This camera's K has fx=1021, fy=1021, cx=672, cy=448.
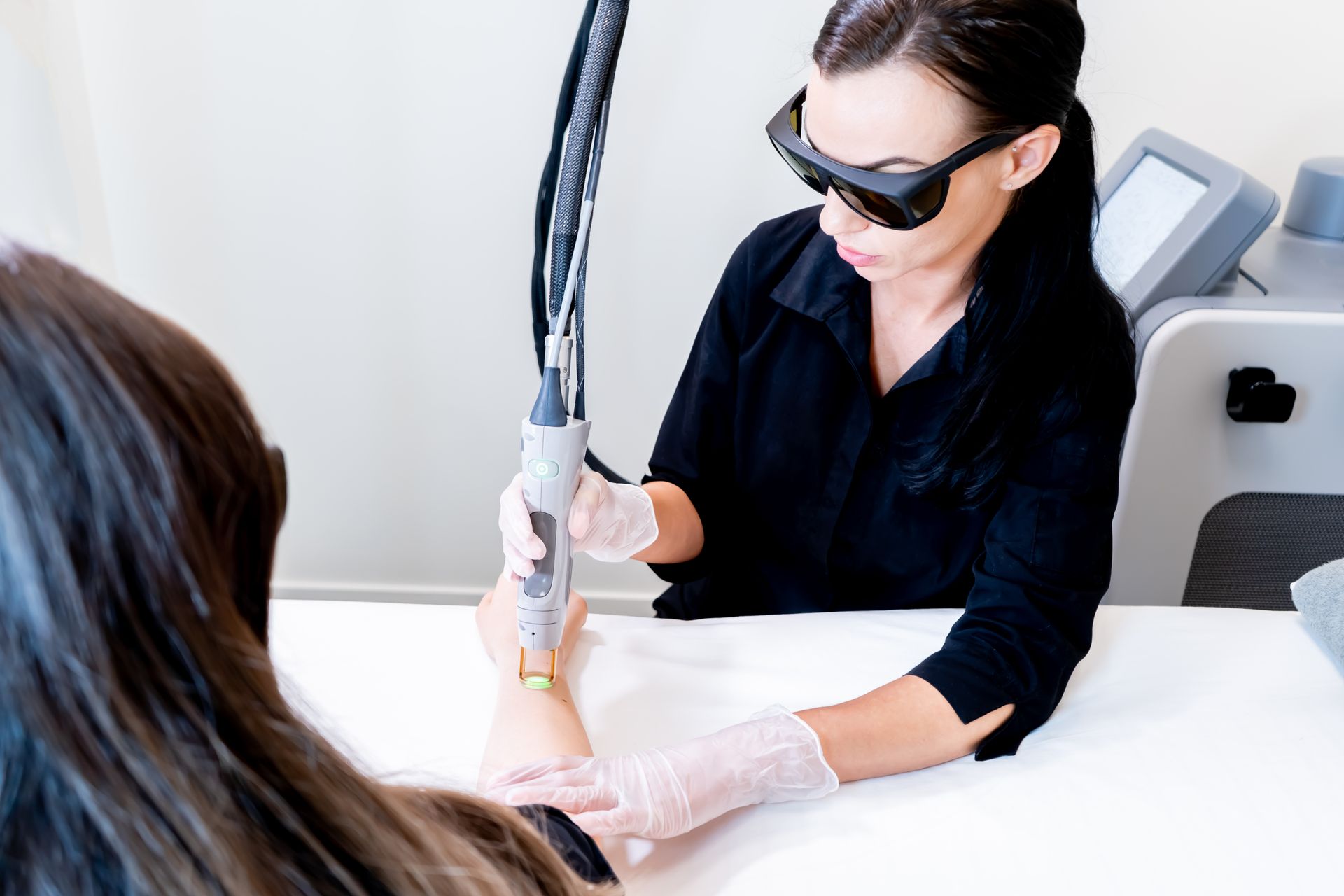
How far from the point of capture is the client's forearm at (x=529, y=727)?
34.8 inches

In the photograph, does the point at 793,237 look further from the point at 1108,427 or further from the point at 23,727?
the point at 23,727

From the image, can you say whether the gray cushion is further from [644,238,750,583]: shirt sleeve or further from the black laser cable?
the black laser cable

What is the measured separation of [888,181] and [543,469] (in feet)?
1.26

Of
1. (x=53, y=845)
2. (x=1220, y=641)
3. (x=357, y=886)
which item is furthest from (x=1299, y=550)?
(x=53, y=845)

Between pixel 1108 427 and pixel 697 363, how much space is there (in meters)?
0.46

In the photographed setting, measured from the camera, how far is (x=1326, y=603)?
1.14 meters

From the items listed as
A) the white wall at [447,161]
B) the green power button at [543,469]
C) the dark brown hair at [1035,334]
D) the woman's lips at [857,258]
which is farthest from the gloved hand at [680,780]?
the white wall at [447,161]

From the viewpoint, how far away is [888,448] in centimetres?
114

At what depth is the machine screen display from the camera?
143 cm

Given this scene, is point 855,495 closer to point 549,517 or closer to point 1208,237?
point 549,517

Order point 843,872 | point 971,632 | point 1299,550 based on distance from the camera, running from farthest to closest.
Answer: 1. point 1299,550
2. point 971,632
3. point 843,872

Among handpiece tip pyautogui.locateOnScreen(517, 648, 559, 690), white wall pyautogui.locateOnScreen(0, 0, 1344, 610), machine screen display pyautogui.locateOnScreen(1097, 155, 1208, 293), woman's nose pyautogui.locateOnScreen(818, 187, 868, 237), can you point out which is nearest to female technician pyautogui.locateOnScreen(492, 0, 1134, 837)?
woman's nose pyautogui.locateOnScreen(818, 187, 868, 237)

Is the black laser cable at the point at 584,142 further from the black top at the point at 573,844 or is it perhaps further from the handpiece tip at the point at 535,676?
the black top at the point at 573,844

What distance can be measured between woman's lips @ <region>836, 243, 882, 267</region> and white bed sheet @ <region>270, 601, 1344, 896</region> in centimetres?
41
